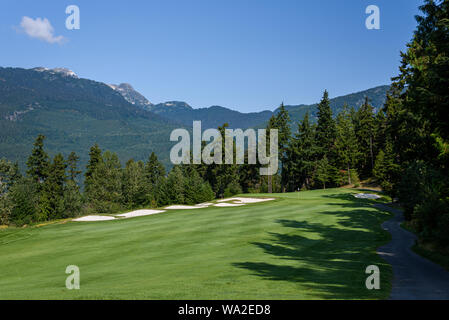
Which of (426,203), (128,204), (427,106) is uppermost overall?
(427,106)

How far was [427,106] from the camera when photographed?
50.7 feet

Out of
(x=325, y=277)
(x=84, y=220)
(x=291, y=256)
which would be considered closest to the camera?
(x=325, y=277)

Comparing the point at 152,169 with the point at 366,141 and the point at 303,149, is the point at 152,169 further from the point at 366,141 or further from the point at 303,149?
the point at 366,141

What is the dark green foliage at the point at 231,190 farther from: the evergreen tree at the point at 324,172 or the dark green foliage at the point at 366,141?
the dark green foliage at the point at 366,141

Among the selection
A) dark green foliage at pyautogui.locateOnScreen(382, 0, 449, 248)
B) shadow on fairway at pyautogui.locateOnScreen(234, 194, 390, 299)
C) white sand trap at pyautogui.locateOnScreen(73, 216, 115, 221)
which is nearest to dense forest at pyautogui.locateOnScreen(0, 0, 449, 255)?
dark green foliage at pyautogui.locateOnScreen(382, 0, 449, 248)

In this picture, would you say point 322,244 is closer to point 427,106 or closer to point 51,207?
point 427,106

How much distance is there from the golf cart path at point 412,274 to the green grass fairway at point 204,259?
0.50m

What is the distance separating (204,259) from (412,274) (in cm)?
871

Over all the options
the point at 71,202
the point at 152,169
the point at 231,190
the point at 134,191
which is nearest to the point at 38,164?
the point at 71,202

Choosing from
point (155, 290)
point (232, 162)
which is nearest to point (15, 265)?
point (155, 290)

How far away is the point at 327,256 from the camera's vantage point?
1750 centimetres

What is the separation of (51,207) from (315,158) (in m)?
59.4

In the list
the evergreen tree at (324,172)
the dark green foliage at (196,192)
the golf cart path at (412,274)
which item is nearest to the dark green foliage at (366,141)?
the evergreen tree at (324,172)

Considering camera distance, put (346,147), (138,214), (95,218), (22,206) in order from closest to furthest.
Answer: (95,218), (138,214), (22,206), (346,147)
